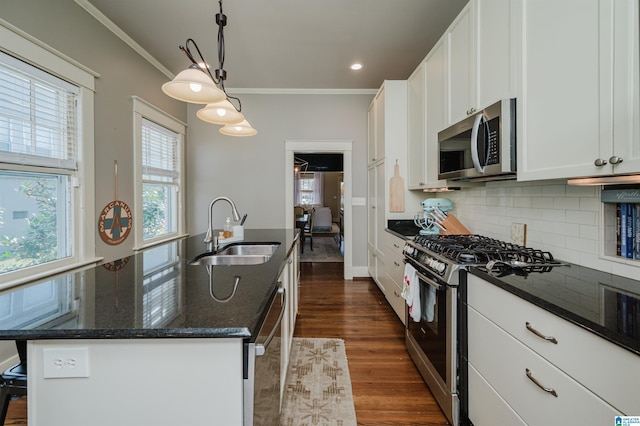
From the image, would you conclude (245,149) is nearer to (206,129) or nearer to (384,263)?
(206,129)

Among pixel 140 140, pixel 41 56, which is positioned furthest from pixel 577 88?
pixel 140 140

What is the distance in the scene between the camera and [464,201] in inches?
104

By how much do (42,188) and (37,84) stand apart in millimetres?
742

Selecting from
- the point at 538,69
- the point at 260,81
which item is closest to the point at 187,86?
the point at 538,69

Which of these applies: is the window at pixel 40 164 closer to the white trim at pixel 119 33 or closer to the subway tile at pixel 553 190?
the white trim at pixel 119 33

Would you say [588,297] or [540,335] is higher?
[588,297]

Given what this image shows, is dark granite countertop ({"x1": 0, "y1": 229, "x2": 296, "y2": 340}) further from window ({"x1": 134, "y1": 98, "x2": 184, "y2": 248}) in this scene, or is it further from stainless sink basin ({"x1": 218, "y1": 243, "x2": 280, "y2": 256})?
window ({"x1": 134, "y1": 98, "x2": 184, "y2": 248})

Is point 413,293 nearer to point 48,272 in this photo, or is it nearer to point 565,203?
point 565,203

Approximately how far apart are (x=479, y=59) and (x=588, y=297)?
57.6 inches

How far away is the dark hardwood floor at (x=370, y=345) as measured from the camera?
164cm

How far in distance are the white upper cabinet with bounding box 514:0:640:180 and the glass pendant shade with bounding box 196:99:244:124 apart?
1713 mm

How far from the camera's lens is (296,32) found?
2.82 m

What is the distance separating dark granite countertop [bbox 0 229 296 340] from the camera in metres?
0.75

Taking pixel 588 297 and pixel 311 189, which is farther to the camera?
pixel 311 189
